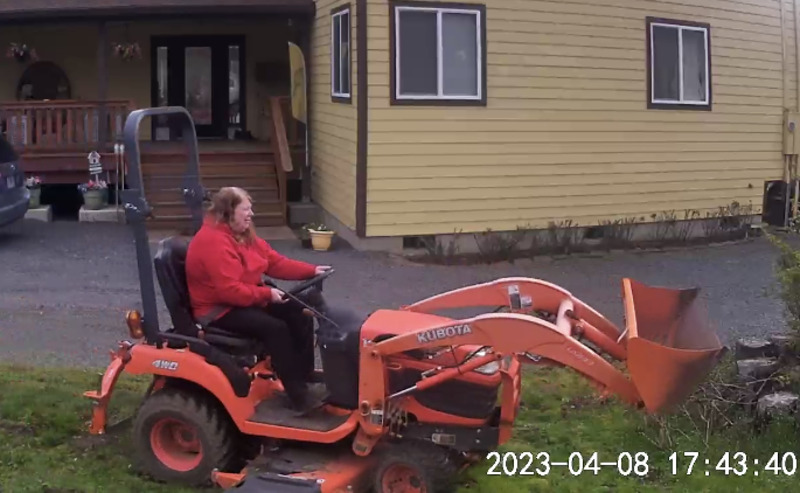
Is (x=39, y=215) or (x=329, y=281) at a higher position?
(x=39, y=215)

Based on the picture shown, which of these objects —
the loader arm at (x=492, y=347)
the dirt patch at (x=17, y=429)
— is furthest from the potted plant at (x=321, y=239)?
the loader arm at (x=492, y=347)

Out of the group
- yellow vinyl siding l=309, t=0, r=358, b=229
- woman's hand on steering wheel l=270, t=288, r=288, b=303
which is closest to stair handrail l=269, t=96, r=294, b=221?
yellow vinyl siding l=309, t=0, r=358, b=229

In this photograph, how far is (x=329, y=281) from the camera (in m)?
11.3

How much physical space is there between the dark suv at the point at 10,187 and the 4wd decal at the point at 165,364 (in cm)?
847

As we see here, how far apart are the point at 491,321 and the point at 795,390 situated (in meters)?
2.02

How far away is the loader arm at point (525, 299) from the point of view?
18.2 ft

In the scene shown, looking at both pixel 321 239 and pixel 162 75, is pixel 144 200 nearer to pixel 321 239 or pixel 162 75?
pixel 321 239

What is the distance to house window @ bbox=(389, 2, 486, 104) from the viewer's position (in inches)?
512

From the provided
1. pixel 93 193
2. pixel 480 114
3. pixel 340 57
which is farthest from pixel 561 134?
pixel 93 193

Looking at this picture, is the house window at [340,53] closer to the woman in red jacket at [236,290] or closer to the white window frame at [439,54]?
the white window frame at [439,54]

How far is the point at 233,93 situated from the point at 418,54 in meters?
7.80

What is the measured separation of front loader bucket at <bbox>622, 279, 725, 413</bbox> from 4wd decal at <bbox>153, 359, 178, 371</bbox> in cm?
228

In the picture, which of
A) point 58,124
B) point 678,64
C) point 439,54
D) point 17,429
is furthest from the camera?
point 58,124

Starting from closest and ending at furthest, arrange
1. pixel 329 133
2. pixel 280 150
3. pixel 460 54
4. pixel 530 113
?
1. pixel 460 54
2. pixel 530 113
3. pixel 329 133
4. pixel 280 150
